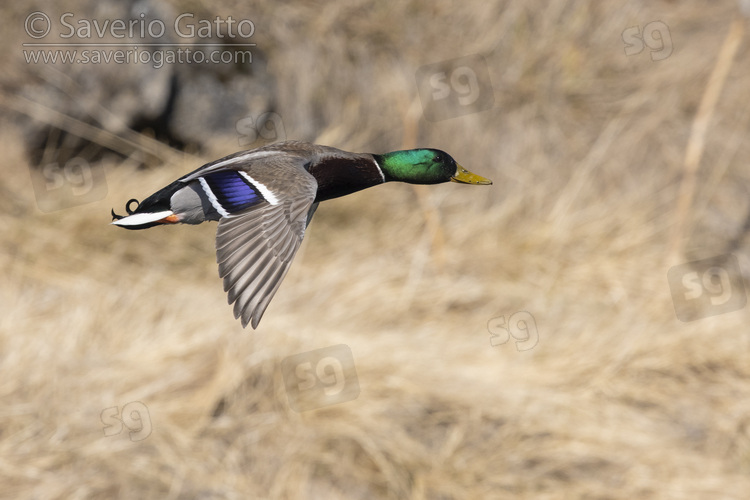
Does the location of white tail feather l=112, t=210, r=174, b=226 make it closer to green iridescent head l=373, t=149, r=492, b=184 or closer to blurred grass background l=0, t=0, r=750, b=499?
green iridescent head l=373, t=149, r=492, b=184

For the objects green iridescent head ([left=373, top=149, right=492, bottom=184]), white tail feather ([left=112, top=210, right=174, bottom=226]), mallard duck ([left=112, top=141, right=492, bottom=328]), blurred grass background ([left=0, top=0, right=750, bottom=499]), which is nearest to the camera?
white tail feather ([left=112, top=210, right=174, bottom=226])

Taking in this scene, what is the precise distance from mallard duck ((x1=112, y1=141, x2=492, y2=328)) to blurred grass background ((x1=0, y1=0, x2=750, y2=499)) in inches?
115

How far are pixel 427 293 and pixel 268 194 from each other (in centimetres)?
360

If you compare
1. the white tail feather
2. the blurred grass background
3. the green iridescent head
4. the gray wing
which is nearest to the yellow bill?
the green iridescent head

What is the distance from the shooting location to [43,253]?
427 cm

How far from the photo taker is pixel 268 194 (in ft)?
3.45

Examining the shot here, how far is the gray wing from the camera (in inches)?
36.1

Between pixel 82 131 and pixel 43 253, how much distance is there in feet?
2.23

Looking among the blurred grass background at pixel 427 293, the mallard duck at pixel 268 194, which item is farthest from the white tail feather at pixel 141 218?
the blurred grass background at pixel 427 293

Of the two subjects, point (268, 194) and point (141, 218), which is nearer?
point (141, 218)

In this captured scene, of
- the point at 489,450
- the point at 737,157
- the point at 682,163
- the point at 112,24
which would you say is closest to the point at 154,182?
the point at 112,24

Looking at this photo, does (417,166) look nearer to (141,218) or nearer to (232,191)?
(232,191)

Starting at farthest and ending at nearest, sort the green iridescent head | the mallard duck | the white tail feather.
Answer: the green iridescent head < the mallard duck < the white tail feather

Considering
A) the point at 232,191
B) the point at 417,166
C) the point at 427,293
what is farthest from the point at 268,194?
Result: the point at 427,293
